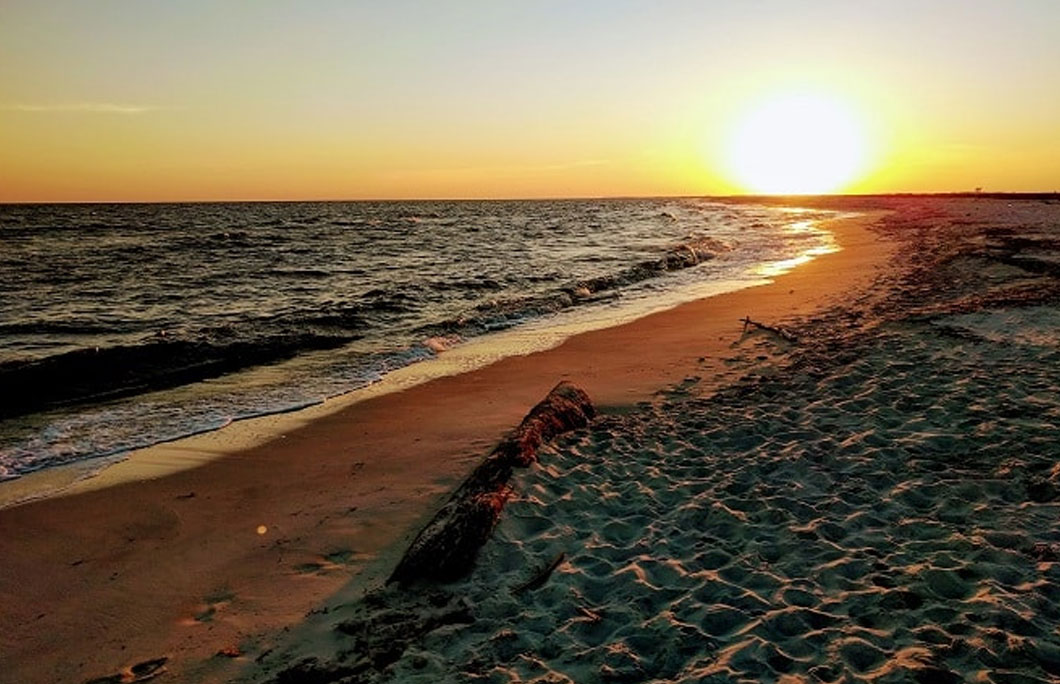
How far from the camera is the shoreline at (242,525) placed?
5.00 m

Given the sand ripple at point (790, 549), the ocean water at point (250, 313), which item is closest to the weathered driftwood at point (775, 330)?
the sand ripple at point (790, 549)

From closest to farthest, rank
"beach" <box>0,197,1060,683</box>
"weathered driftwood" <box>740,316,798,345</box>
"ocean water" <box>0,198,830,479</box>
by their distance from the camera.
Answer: "beach" <box>0,197,1060,683</box> → "ocean water" <box>0,198,830,479</box> → "weathered driftwood" <box>740,316,798,345</box>

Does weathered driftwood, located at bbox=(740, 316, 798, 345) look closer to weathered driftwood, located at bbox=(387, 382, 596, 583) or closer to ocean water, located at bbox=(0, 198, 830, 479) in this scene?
ocean water, located at bbox=(0, 198, 830, 479)

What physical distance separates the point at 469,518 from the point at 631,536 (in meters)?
1.40

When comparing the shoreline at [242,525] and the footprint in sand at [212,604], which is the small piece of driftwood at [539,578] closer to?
the shoreline at [242,525]

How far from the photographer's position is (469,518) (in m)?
5.73

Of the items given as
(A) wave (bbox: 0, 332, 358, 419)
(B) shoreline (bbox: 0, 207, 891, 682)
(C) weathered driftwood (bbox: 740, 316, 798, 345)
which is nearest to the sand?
(B) shoreline (bbox: 0, 207, 891, 682)

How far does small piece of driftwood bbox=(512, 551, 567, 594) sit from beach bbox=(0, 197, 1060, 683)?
9cm

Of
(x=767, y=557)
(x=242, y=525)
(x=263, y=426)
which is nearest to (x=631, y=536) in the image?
(x=767, y=557)

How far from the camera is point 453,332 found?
1714cm

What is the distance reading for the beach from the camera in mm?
4270

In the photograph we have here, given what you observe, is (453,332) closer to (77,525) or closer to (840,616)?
(77,525)

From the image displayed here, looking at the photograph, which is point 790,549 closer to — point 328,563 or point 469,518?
point 469,518

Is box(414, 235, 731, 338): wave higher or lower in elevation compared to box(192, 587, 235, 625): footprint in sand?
higher
